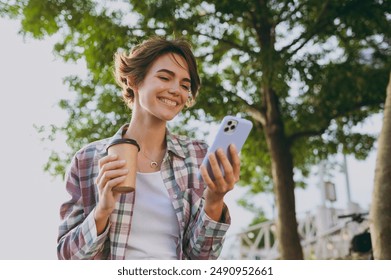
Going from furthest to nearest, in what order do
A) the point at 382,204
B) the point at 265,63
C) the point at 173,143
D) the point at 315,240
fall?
the point at 315,240
the point at 265,63
the point at 382,204
the point at 173,143

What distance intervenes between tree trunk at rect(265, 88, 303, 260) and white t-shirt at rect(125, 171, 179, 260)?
430 cm

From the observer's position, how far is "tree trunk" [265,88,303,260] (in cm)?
549

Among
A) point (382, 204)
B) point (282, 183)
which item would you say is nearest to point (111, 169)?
point (382, 204)

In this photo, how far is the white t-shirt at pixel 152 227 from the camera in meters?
1.35

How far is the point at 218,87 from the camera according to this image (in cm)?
570

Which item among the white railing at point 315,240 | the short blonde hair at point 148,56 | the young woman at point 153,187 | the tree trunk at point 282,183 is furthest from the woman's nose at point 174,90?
the white railing at point 315,240

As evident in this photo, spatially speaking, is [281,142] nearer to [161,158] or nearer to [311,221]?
[311,221]

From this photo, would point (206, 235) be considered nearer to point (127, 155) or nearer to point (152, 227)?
point (152, 227)

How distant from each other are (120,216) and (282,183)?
445 centimetres

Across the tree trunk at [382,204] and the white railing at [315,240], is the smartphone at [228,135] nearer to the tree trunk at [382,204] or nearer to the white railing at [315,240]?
the tree trunk at [382,204]

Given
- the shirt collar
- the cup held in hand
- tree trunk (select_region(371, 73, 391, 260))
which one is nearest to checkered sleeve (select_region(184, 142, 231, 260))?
the shirt collar

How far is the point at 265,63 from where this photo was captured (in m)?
4.74
